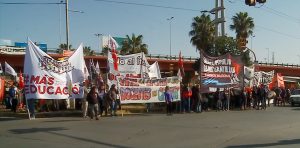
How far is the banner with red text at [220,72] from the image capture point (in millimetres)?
25750

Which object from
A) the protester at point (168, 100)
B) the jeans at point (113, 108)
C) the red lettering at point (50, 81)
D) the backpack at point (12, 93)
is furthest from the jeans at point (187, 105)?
the backpack at point (12, 93)

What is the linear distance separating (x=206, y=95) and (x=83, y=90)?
8505 mm

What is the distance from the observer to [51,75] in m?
19.7

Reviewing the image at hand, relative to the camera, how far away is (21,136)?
13211 millimetres

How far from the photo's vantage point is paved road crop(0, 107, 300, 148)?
39.1 feet

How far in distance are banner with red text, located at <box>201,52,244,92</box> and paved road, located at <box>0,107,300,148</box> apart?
7350mm

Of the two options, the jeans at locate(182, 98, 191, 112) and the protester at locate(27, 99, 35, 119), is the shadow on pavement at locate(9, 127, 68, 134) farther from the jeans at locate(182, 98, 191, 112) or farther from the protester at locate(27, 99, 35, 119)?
the jeans at locate(182, 98, 191, 112)

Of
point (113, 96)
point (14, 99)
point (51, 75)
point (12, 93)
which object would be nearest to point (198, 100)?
point (113, 96)

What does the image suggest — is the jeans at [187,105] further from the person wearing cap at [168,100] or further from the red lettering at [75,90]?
the red lettering at [75,90]

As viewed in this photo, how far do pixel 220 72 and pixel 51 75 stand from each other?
11045 millimetres

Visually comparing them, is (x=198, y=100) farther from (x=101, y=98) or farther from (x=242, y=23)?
(x=242, y=23)

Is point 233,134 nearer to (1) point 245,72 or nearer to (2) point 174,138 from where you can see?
(2) point 174,138

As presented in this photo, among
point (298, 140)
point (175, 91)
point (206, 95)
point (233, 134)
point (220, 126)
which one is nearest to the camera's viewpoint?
point (298, 140)

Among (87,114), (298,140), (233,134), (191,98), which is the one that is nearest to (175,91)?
(191,98)
